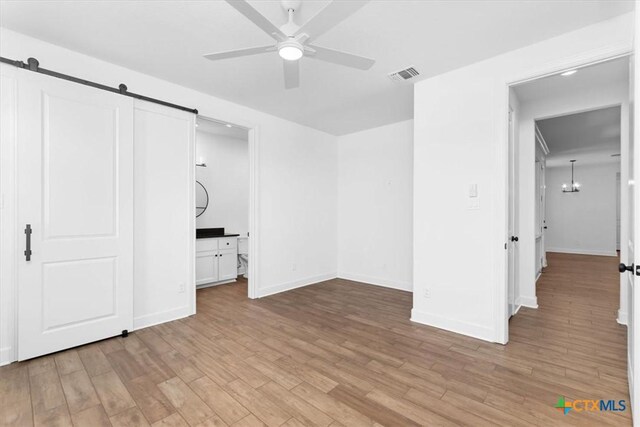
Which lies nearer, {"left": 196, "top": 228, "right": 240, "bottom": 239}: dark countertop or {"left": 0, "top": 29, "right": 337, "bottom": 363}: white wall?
{"left": 0, "top": 29, "right": 337, "bottom": 363}: white wall

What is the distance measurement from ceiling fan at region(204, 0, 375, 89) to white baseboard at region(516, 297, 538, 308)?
3657 mm

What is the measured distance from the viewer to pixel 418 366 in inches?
91.9

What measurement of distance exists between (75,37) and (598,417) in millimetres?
4729

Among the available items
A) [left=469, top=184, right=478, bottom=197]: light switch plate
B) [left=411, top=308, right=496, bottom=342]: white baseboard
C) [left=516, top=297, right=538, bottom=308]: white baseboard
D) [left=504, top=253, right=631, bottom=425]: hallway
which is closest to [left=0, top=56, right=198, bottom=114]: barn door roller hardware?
[left=469, top=184, right=478, bottom=197]: light switch plate

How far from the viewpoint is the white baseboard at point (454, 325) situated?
2809 millimetres

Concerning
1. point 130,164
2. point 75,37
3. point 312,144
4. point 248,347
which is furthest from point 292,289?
point 75,37

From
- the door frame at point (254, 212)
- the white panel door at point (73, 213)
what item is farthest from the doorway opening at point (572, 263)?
the white panel door at point (73, 213)

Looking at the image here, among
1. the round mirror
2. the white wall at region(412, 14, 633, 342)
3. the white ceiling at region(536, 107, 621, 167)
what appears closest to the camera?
the white wall at region(412, 14, 633, 342)

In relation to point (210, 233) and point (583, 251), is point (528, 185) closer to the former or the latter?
point (210, 233)

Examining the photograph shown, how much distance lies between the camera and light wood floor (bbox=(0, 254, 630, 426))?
1.78m

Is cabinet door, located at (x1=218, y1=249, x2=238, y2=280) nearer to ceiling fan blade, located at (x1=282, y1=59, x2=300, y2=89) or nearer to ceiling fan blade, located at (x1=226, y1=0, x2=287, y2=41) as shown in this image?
ceiling fan blade, located at (x1=282, y1=59, x2=300, y2=89)

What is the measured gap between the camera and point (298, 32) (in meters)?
1.80

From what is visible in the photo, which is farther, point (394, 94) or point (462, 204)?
point (394, 94)

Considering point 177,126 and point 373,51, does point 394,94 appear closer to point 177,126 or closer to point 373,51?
point 373,51
